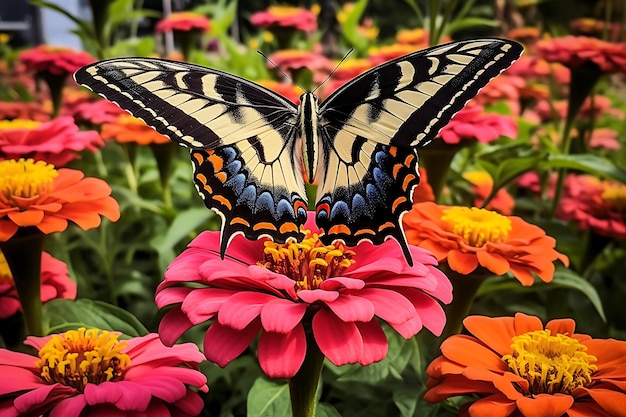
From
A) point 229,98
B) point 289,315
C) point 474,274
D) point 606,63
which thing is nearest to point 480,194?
point 606,63

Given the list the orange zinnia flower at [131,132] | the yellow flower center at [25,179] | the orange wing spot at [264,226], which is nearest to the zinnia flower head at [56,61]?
the orange zinnia flower at [131,132]

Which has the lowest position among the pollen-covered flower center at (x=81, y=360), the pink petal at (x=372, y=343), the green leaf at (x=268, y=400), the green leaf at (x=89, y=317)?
the green leaf at (x=268, y=400)

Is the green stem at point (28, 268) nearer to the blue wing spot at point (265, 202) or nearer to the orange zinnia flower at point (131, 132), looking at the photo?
the blue wing spot at point (265, 202)

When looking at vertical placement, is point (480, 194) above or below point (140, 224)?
above

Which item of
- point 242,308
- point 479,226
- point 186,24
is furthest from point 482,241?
point 186,24

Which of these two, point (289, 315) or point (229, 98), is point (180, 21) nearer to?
point (229, 98)

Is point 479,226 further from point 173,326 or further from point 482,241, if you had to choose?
point 173,326
